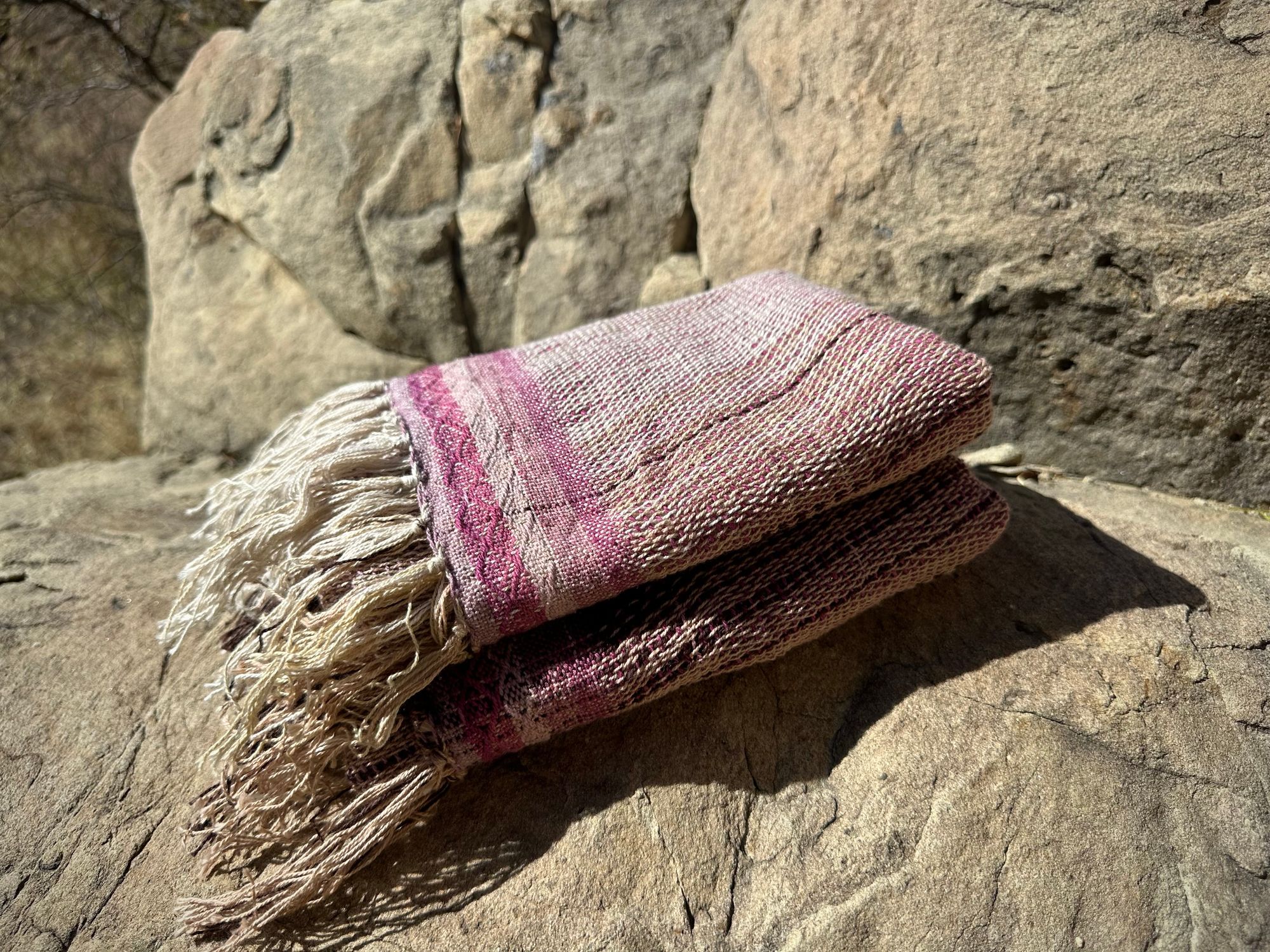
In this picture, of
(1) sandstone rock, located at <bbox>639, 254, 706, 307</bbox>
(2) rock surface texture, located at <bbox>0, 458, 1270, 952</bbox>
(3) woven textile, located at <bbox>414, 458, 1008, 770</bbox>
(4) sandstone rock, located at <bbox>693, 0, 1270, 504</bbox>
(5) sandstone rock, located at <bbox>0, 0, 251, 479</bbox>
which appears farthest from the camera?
(5) sandstone rock, located at <bbox>0, 0, 251, 479</bbox>

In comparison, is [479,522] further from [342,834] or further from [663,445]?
[342,834]

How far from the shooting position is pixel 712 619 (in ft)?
3.83

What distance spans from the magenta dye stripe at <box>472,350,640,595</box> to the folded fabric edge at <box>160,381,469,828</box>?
15 cm

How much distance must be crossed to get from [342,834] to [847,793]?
2.04ft

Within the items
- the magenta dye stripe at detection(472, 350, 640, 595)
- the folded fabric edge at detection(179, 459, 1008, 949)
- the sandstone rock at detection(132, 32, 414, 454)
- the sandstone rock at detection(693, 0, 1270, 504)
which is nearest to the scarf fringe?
the folded fabric edge at detection(179, 459, 1008, 949)

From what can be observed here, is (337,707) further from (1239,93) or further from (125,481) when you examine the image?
(1239,93)

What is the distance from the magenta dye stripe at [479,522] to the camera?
3.61 ft

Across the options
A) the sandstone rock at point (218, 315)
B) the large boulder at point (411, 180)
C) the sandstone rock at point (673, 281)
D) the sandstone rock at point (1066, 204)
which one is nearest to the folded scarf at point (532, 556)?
the sandstone rock at point (1066, 204)

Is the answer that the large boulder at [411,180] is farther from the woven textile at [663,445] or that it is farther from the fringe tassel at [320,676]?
the fringe tassel at [320,676]

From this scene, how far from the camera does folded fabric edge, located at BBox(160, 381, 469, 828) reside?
1.09 m

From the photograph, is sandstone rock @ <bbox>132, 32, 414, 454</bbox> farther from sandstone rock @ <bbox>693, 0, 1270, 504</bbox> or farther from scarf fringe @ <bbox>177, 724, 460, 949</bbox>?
scarf fringe @ <bbox>177, 724, 460, 949</bbox>

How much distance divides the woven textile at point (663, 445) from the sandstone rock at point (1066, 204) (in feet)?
1.16

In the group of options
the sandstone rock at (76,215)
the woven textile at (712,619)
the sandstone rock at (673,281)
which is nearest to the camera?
the woven textile at (712,619)

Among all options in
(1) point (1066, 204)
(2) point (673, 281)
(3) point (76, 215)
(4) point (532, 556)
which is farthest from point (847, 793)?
(3) point (76, 215)
